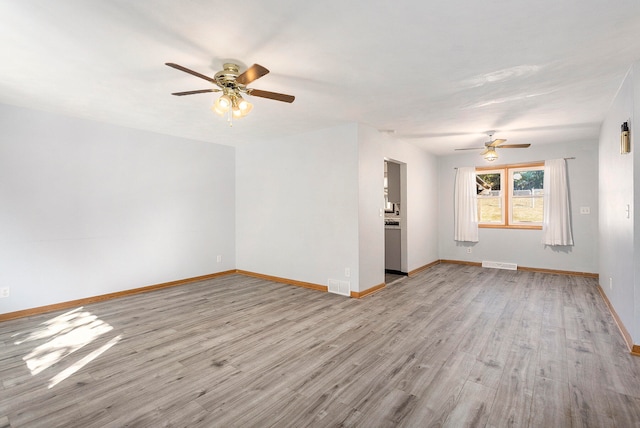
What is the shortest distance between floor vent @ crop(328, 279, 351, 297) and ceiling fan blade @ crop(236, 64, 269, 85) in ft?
10.2

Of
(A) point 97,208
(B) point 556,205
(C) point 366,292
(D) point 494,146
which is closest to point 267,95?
(C) point 366,292

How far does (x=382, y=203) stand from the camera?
5055 millimetres

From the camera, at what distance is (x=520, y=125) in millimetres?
4531

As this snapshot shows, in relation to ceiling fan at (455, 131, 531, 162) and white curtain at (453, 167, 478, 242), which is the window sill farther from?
ceiling fan at (455, 131, 531, 162)

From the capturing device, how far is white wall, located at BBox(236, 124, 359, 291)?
15.0 feet

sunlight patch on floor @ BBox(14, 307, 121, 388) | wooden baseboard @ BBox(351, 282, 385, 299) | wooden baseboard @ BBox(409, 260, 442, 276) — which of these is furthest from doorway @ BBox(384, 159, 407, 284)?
sunlight patch on floor @ BBox(14, 307, 121, 388)

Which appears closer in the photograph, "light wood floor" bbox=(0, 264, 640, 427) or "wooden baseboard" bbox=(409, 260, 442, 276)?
"light wood floor" bbox=(0, 264, 640, 427)

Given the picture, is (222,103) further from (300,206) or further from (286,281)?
(286,281)

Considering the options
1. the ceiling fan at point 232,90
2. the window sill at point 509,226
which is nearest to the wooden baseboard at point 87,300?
the ceiling fan at point 232,90

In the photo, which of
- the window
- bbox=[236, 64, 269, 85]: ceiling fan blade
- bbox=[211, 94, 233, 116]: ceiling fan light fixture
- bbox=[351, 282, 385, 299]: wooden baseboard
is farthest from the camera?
the window

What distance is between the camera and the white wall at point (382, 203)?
4.58 meters

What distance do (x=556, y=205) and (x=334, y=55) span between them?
221 inches

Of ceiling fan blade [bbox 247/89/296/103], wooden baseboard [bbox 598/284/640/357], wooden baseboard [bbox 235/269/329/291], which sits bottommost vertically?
wooden baseboard [bbox 598/284/640/357]

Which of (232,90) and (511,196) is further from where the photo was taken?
(511,196)
